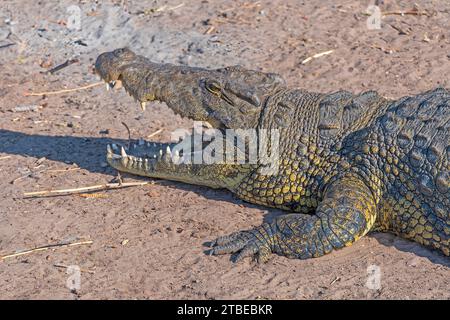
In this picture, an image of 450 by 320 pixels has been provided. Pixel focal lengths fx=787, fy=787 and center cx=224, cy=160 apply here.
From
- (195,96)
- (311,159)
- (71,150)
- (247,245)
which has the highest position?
(195,96)

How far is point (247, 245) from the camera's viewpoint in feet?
19.3

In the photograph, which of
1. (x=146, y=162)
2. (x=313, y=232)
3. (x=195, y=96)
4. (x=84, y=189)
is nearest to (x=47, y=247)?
(x=84, y=189)

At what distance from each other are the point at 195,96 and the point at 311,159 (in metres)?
1.14

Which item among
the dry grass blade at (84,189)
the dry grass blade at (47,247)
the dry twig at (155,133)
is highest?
the dry grass blade at (47,247)

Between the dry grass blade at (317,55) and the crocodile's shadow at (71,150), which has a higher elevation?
the dry grass blade at (317,55)

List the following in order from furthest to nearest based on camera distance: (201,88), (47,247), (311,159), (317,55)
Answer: (317,55) < (201,88) < (311,159) < (47,247)

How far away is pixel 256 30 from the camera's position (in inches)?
388

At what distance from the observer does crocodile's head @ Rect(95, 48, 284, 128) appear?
664cm

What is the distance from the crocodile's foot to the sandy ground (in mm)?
97

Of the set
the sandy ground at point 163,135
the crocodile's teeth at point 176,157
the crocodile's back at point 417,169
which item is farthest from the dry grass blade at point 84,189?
the crocodile's back at point 417,169

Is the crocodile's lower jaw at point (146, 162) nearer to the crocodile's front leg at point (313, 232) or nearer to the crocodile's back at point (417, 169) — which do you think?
the crocodile's front leg at point (313, 232)

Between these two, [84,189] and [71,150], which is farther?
[71,150]

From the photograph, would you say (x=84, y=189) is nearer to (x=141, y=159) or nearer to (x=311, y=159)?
(x=141, y=159)

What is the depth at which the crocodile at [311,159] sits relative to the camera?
5.89 meters
